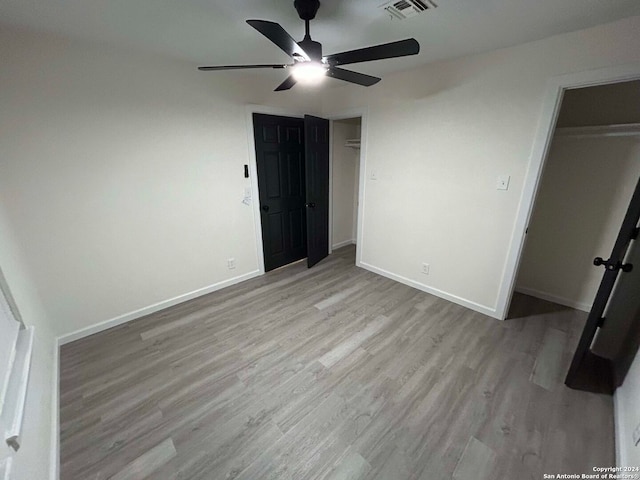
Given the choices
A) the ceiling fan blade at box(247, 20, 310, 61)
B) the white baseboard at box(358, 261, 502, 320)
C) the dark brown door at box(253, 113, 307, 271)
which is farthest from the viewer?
the dark brown door at box(253, 113, 307, 271)

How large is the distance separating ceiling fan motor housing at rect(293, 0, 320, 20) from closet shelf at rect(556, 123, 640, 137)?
8.21ft

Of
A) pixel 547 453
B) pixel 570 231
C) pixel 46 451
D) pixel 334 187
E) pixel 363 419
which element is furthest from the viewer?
pixel 334 187

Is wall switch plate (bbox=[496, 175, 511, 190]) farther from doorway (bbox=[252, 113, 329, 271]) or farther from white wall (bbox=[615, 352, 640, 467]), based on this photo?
doorway (bbox=[252, 113, 329, 271])

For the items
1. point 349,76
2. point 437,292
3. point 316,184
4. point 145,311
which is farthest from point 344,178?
point 145,311

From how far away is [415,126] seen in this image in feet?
8.81

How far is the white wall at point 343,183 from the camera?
13.0 ft

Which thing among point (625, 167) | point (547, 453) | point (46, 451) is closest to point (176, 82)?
point (46, 451)

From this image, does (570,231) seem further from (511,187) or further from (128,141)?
(128,141)

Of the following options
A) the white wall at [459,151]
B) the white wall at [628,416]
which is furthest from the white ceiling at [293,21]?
the white wall at [628,416]

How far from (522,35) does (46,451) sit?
3.75m

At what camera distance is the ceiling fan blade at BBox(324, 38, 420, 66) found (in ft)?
4.24

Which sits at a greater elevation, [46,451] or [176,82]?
[176,82]

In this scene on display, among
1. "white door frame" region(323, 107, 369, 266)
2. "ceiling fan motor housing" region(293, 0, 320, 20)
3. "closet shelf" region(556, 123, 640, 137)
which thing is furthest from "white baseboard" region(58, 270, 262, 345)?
"closet shelf" region(556, 123, 640, 137)

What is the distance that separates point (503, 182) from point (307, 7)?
202cm
